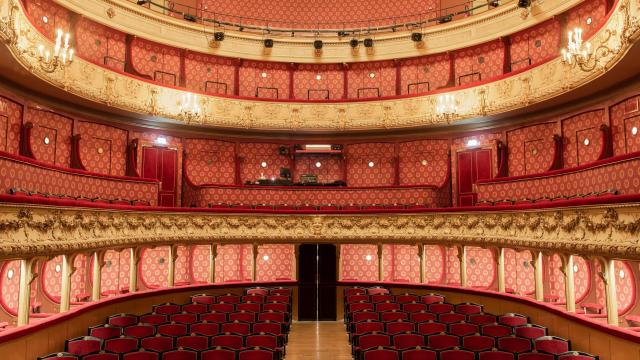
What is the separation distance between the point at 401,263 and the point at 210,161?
21.4 feet

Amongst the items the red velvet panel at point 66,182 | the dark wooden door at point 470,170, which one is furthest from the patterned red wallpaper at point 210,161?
the dark wooden door at point 470,170

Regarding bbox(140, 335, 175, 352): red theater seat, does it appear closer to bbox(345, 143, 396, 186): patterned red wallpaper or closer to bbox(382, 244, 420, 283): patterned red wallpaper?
bbox(382, 244, 420, 283): patterned red wallpaper

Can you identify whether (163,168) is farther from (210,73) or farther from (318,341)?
(318,341)

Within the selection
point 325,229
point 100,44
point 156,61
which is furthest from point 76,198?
point 156,61

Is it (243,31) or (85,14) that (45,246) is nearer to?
(85,14)

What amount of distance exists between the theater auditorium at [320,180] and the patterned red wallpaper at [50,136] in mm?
47

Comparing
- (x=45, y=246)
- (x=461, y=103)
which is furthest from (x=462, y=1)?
(x=45, y=246)

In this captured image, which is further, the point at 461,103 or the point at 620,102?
the point at 461,103

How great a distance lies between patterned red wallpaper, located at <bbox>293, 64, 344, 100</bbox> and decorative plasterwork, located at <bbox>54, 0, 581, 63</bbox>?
468 millimetres

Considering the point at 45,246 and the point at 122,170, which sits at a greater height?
the point at 122,170

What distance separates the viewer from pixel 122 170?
13812mm

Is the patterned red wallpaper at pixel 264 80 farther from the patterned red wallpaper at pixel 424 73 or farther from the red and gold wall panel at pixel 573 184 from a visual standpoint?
the red and gold wall panel at pixel 573 184

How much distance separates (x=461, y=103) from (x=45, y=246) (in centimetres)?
1083

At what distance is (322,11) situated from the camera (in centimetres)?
1764
